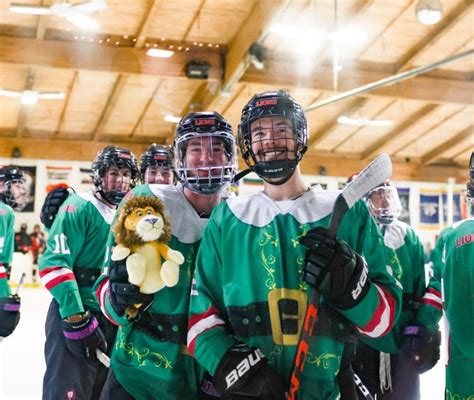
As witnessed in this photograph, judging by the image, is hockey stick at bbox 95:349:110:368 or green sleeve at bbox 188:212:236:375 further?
hockey stick at bbox 95:349:110:368

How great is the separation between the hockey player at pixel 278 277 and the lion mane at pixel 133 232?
0.39 ft

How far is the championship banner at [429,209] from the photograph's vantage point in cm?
1561

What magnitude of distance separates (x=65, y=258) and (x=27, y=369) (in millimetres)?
3030

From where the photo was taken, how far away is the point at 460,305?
212 cm

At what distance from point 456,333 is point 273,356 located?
0.82m

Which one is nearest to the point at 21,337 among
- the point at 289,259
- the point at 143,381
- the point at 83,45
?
the point at 83,45

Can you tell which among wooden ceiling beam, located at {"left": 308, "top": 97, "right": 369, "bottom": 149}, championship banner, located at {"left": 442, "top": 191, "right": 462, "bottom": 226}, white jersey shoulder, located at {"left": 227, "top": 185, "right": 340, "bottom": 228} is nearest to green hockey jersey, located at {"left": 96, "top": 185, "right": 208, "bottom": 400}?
white jersey shoulder, located at {"left": 227, "top": 185, "right": 340, "bottom": 228}

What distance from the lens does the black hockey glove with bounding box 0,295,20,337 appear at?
3.69m

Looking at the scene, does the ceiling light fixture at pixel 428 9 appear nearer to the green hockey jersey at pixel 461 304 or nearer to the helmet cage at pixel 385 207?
the helmet cage at pixel 385 207

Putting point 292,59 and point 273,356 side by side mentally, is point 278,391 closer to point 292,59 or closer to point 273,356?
point 273,356

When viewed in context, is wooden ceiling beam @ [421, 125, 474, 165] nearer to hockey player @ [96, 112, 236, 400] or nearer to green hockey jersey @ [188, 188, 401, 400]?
hockey player @ [96, 112, 236, 400]

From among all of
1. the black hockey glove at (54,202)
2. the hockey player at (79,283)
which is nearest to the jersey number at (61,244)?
the hockey player at (79,283)

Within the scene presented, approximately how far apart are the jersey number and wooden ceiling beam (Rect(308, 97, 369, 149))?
9.82 m

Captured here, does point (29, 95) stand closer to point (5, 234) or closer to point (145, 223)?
point (5, 234)
